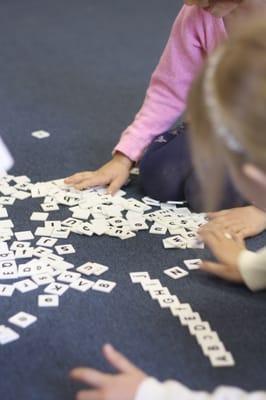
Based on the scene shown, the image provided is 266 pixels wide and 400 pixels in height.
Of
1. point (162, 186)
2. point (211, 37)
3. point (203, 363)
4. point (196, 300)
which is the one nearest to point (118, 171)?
point (162, 186)

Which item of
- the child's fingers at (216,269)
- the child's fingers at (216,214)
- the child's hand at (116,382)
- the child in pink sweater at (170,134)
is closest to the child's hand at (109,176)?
the child in pink sweater at (170,134)

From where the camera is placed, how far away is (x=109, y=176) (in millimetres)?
1600

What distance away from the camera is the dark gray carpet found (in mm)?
1037

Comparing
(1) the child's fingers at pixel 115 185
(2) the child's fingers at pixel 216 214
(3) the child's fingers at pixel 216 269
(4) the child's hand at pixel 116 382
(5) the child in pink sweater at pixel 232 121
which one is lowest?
(3) the child's fingers at pixel 216 269

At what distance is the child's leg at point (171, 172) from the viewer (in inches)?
60.5

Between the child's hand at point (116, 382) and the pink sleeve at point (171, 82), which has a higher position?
the pink sleeve at point (171, 82)

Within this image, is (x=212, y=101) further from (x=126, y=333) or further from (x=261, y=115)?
(x=126, y=333)

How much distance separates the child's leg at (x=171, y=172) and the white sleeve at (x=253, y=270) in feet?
0.96

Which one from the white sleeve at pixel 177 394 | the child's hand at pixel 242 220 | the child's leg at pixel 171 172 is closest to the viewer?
the white sleeve at pixel 177 394

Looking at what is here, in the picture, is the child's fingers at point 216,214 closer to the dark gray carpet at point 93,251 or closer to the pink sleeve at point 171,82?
the dark gray carpet at point 93,251

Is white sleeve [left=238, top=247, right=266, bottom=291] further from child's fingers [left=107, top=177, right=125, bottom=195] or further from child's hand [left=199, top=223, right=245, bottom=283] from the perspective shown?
child's fingers [left=107, top=177, right=125, bottom=195]

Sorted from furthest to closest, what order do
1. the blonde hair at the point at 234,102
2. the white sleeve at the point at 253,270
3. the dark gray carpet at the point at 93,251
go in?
1. the white sleeve at the point at 253,270
2. the dark gray carpet at the point at 93,251
3. the blonde hair at the point at 234,102

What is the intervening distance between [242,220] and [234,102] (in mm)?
758

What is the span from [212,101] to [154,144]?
0.94 meters
